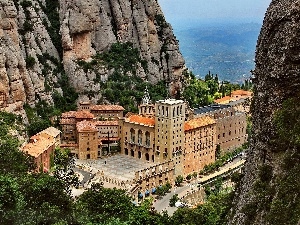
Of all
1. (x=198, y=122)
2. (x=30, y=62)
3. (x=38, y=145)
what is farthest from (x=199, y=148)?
(x=30, y=62)

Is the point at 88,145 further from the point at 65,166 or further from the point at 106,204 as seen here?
the point at 106,204

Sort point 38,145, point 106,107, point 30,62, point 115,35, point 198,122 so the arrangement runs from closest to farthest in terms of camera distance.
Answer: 1. point 38,145
2. point 198,122
3. point 30,62
4. point 106,107
5. point 115,35

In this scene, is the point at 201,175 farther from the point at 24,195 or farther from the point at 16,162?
the point at 24,195

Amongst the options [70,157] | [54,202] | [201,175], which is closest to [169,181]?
[201,175]

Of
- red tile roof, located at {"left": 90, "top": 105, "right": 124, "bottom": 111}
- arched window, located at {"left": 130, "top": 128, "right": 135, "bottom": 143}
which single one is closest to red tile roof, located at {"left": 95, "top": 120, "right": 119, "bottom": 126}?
arched window, located at {"left": 130, "top": 128, "right": 135, "bottom": 143}

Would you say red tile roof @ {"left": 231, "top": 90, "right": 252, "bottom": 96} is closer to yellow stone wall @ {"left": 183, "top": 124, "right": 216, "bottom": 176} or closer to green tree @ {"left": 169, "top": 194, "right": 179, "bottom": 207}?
yellow stone wall @ {"left": 183, "top": 124, "right": 216, "bottom": 176}

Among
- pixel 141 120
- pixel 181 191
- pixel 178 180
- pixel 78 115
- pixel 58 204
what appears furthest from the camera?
pixel 78 115
